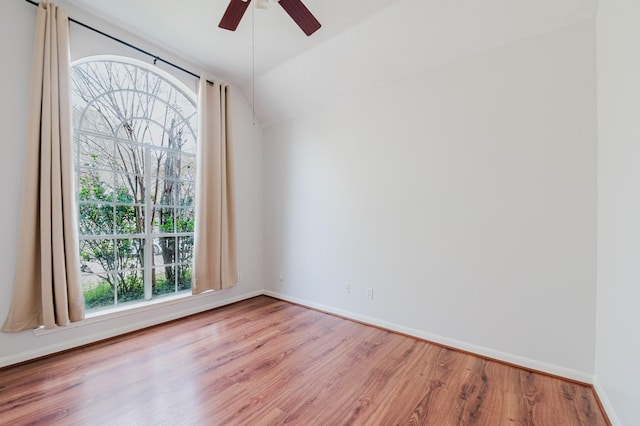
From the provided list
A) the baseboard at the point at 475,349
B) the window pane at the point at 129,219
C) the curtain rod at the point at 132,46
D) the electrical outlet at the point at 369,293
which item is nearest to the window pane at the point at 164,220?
the window pane at the point at 129,219

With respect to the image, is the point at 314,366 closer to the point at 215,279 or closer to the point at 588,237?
the point at 215,279

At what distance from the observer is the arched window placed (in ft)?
8.79

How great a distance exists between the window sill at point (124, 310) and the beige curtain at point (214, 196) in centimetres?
23

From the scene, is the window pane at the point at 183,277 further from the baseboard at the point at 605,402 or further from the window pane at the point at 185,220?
the baseboard at the point at 605,402

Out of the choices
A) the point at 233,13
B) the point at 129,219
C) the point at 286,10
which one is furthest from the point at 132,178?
the point at 286,10

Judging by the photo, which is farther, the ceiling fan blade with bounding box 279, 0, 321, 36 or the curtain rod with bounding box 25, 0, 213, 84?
the curtain rod with bounding box 25, 0, 213, 84

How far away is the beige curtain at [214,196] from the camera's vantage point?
10.6ft

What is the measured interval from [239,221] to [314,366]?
2.31 m

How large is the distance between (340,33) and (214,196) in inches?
90.2

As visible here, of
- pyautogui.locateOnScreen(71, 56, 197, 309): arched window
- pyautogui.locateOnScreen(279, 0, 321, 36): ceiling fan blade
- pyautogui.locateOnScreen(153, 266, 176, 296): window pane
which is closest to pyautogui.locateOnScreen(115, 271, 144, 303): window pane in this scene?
pyautogui.locateOnScreen(71, 56, 197, 309): arched window

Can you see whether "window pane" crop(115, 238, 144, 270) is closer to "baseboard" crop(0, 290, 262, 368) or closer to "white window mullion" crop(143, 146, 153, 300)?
"white window mullion" crop(143, 146, 153, 300)

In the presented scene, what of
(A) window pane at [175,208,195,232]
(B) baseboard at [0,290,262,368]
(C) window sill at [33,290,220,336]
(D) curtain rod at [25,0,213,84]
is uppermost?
(D) curtain rod at [25,0,213,84]

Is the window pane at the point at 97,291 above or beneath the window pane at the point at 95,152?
beneath

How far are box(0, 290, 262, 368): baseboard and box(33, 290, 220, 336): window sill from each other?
0.03 metres
